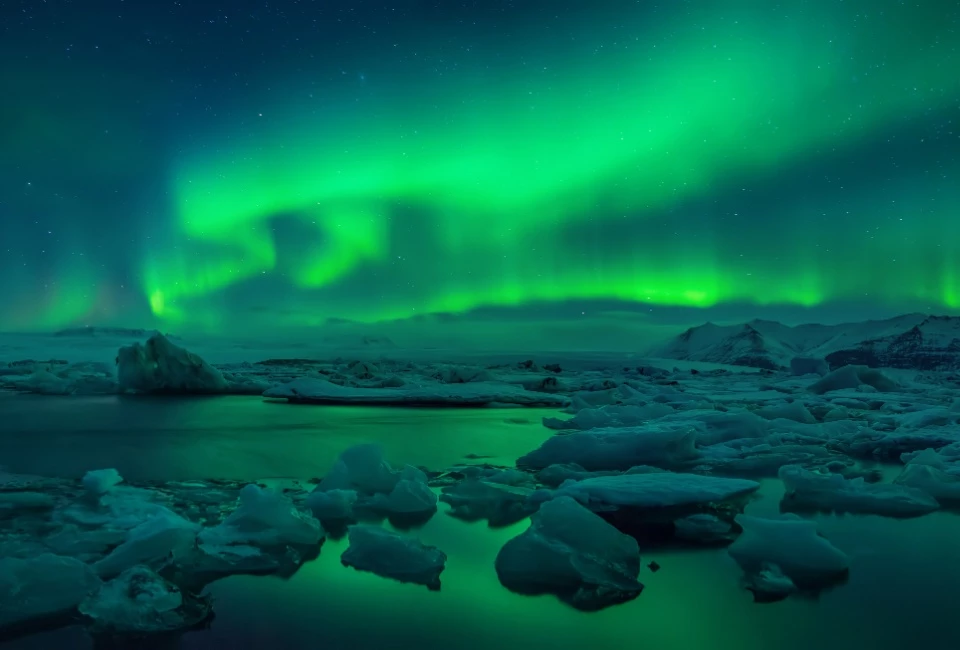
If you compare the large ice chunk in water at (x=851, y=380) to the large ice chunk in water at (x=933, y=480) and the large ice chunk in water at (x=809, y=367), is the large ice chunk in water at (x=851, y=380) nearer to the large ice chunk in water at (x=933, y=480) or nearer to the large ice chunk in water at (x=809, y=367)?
the large ice chunk in water at (x=809, y=367)

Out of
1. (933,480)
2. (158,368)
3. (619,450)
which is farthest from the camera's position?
(158,368)

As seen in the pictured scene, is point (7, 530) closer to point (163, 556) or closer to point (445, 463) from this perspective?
point (163, 556)

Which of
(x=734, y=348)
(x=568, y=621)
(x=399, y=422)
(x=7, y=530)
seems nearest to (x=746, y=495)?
(x=568, y=621)

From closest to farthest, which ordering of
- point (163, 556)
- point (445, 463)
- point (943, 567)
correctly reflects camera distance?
point (163, 556) → point (943, 567) → point (445, 463)

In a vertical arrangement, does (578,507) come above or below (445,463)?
above

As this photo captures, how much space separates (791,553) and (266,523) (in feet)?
10.5

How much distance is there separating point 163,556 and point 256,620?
909 mm

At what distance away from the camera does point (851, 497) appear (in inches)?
221

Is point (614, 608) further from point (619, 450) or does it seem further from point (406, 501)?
point (619, 450)

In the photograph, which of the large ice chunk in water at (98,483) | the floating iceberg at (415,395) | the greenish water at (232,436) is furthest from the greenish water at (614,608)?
the floating iceberg at (415,395)

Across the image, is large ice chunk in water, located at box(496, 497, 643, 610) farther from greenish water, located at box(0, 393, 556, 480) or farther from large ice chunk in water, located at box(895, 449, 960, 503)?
greenish water, located at box(0, 393, 556, 480)

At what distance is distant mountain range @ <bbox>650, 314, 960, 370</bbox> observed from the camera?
103ft

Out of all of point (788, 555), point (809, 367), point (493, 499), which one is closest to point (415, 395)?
point (493, 499)

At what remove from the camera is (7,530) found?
4363 millimetres
